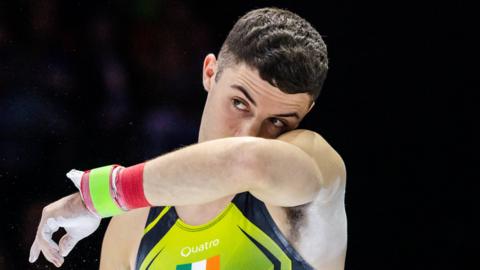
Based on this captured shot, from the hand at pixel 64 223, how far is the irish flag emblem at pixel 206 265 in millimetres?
355

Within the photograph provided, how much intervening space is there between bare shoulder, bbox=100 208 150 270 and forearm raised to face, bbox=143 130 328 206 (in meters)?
0.54

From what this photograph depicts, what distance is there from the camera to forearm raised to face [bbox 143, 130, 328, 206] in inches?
47.7

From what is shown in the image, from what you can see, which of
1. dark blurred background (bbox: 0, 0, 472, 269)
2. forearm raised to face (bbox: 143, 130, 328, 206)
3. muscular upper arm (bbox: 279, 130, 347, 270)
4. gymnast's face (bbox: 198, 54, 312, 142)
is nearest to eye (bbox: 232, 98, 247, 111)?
gymnast's face (bbox: 198, 54, 312, 142)

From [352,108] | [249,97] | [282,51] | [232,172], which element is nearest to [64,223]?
[232,172]

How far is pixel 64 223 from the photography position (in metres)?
1.39

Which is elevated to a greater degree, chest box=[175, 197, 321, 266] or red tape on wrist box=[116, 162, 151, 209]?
red tape on wrist box=[116, 162, 151, 209]

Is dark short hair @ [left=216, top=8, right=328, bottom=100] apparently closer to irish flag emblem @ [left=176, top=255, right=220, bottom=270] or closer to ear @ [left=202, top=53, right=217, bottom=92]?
ear @ [left=202, top=53, right=217, bottom=92]

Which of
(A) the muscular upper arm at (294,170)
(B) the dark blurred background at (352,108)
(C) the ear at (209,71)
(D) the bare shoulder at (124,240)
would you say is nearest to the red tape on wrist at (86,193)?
(A) the muscular upper arm at (294,170)

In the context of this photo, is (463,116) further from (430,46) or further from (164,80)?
(164,80)

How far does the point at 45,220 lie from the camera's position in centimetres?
139

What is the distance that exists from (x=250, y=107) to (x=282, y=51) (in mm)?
152

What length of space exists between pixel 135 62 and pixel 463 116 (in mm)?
1400

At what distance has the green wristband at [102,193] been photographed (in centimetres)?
135

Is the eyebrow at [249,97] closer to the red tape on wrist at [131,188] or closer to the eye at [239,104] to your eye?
the eye at [239,104]
